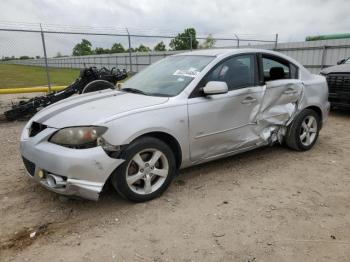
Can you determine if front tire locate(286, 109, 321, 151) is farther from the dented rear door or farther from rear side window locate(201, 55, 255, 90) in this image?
rear side window locate(201, 55, 255, 90)

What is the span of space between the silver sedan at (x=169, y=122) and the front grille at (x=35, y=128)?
1 centimetres

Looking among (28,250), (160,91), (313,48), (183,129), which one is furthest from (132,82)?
(313,48)

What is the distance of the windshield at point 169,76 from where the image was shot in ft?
13.0

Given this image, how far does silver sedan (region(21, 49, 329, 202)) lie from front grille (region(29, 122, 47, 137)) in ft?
0.04

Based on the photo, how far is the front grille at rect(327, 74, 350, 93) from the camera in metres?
7.72

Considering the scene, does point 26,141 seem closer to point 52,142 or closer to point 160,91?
point 52,142

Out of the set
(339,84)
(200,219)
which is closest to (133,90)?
(200,219)

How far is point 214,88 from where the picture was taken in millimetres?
3791

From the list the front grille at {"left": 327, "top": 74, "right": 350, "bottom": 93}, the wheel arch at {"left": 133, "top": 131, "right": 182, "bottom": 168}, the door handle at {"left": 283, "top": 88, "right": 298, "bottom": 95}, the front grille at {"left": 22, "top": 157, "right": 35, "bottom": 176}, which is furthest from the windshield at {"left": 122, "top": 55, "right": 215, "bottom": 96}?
the front grille at {"left": 327, "top": 74, "right": 350, "bottom": 93}

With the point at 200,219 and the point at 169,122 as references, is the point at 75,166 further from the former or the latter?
the point at 200,219

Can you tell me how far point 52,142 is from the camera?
10.7 ft

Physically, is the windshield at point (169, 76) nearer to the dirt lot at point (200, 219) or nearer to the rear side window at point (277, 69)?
the rear side window at point (277, 69)

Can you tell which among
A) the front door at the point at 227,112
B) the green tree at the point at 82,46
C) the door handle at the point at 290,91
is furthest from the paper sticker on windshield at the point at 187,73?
the green tree at the point at 82,46

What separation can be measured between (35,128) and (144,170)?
1.30m
